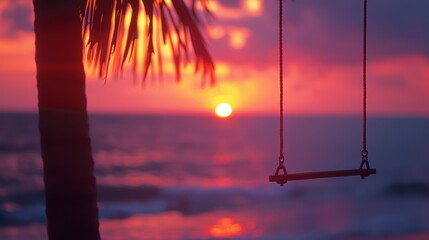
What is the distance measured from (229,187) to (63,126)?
1814 centimetres

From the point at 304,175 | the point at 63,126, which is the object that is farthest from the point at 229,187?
the point at 63,126

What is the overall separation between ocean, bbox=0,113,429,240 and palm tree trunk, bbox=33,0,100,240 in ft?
32.3

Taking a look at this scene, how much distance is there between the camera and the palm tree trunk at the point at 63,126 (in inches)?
117

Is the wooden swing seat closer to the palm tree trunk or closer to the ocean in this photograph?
the palm tree trunk

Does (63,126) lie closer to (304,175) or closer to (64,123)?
(64,123)

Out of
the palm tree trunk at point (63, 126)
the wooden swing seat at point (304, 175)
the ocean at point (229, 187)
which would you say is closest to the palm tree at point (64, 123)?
the palm tree trunk at point (63, 126)

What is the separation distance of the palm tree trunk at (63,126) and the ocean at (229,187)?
9857 mm

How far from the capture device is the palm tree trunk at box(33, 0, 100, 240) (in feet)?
9.79

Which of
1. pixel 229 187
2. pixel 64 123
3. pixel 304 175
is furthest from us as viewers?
pixel 229 187

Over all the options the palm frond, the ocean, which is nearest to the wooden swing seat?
the palm frond

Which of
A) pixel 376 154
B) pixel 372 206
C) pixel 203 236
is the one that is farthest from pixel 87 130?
pixel 376 154

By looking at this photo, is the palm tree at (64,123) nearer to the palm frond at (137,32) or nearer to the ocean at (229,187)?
the palm frond at (137,32)

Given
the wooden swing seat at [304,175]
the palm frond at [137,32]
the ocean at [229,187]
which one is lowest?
the ocean at [229,187]

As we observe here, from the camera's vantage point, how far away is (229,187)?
21.0 meters
